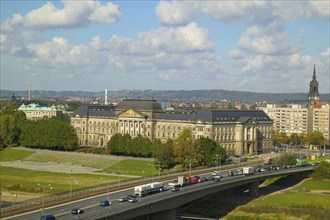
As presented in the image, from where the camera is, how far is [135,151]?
507 feet

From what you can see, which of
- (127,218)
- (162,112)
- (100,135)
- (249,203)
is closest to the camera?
(127,218)

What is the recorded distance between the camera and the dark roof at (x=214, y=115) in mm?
166750

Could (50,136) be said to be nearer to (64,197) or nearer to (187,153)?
(187,153)

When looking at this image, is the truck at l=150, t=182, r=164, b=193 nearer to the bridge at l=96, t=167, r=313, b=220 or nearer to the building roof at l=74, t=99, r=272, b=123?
the bridge at l=96, t=167, r=313, b=220

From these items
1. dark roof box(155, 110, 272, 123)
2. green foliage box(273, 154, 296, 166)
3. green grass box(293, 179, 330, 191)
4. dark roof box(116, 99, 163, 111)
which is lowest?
green grass box(293, 179, 330, 191)

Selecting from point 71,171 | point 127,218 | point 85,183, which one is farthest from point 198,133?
point 127,218

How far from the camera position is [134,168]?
13812cm

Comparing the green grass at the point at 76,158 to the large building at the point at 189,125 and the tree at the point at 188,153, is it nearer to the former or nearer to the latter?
the tree at the point at 188,153

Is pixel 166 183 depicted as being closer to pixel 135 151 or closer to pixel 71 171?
pixel 71 171

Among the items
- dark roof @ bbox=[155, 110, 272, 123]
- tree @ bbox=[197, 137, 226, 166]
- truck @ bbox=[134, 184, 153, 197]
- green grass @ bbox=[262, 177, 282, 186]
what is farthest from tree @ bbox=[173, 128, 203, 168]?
truck @ bbox=[134, 184, 153, 197]

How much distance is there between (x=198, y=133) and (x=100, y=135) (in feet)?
141

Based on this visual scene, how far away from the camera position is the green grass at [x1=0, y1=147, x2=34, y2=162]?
6438 inches

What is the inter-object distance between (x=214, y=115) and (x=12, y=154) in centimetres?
6117

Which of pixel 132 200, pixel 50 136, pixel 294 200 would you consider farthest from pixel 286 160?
pixel 132 200
